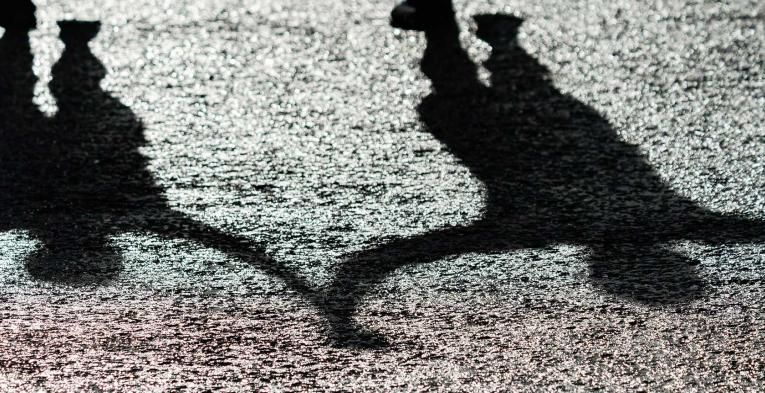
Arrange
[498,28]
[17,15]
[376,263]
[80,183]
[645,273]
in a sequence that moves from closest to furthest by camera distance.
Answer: [645,273]
[376,263]
[80,183]
[498,28]
[17,15]

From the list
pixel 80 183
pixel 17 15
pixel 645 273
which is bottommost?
pixel 17 15

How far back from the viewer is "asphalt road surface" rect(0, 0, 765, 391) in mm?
3930

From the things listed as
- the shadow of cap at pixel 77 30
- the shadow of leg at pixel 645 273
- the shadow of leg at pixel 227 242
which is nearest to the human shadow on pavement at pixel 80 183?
the shadow of leg at pixel 227 242

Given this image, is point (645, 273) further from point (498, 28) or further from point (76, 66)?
point (76, 66)

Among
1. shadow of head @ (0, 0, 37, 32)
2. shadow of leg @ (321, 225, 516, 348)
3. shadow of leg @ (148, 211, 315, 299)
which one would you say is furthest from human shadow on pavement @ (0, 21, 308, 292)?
shadow of head @ (0, 0, 37, 32)

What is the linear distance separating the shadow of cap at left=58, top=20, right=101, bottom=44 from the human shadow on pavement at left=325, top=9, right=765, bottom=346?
2461 mm

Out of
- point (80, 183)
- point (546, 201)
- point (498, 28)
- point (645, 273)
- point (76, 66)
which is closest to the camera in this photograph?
point (645, 273)

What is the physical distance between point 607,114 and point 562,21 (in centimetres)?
191

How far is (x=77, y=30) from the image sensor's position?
316 inches

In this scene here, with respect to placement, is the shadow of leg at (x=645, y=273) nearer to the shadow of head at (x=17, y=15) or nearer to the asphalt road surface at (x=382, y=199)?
the asphalt road surface at (x=382, y=199)

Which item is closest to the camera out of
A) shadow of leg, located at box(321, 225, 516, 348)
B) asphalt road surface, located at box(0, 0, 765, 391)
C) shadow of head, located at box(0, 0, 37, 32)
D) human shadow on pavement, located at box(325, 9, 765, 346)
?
asphalt road surface, located at box(0, 0, 765, 391)

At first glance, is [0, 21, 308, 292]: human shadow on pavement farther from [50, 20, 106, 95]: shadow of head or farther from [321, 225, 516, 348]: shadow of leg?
[321, 225, 516, 348]: shadow of leg

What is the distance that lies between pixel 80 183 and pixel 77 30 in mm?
2769

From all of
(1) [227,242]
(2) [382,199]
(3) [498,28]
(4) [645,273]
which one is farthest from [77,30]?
(4) [645,273]
